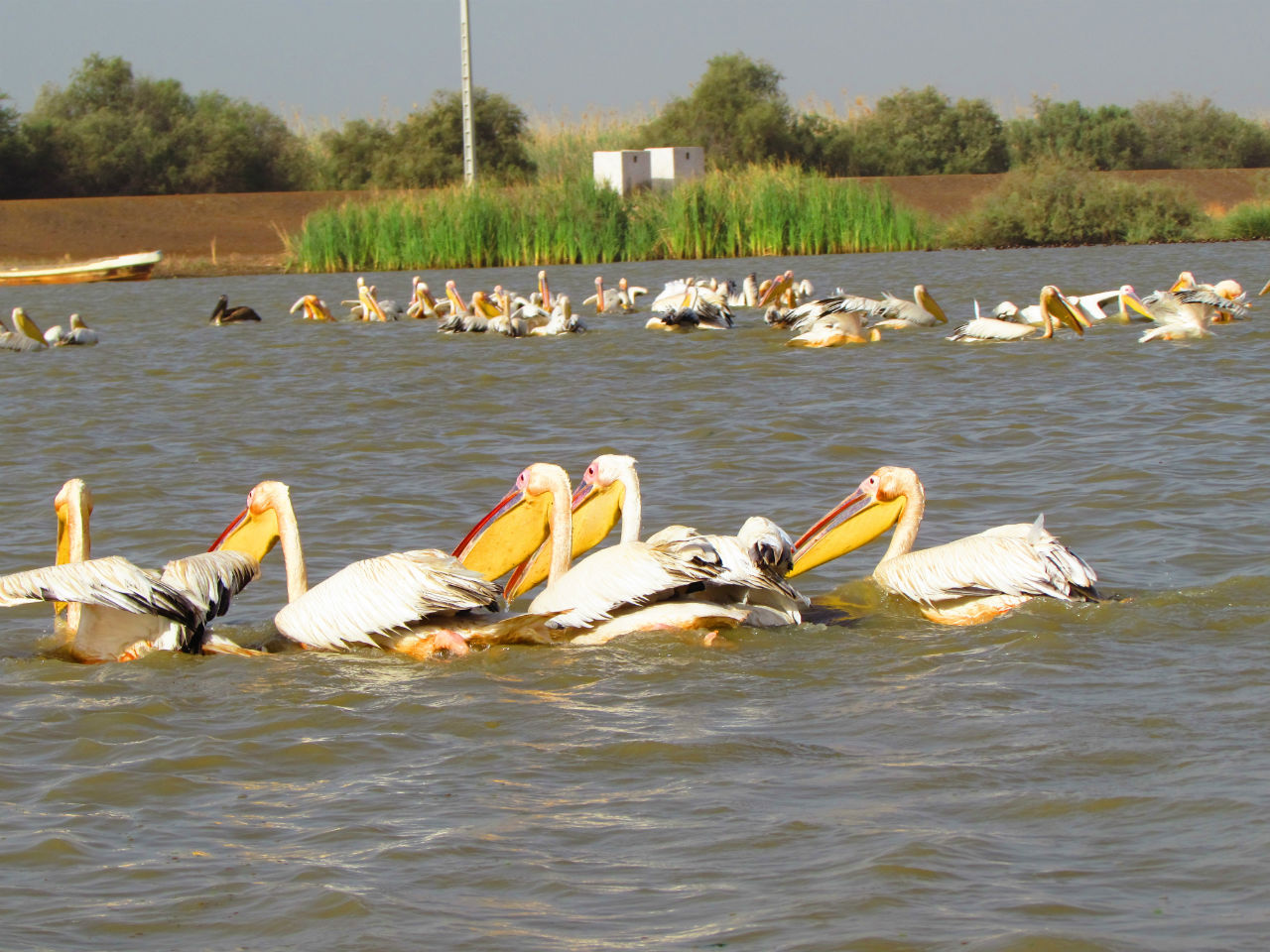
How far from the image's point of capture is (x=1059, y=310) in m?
11.8

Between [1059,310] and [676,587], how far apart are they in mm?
8497

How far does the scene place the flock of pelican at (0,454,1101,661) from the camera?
13.3 feet

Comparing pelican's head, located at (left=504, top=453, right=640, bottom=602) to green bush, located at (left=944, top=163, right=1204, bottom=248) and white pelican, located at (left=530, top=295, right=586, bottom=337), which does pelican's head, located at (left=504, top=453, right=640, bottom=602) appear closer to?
white pelican, located at (left=530, top=295, right=586, bottom=337)

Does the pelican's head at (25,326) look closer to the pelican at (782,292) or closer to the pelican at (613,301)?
the pelican at (613,301)

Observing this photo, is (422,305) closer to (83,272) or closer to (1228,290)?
(1228,290)

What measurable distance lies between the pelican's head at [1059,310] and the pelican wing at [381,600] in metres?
8.26

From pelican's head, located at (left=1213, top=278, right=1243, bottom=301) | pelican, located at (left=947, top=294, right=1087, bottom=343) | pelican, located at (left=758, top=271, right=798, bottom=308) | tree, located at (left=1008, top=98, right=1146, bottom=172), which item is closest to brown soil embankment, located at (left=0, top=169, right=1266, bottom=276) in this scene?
tree, located at (left=1008, top=98, right=1146, bottom=172)

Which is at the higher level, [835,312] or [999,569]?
[835,312]

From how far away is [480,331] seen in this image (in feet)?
47.0

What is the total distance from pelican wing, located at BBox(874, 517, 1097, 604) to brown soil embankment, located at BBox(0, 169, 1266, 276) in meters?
25.0

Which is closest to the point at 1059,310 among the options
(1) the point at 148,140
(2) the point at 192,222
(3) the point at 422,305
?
(3) the point at 422,305

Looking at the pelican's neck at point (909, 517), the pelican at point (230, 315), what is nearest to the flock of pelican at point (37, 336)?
the pelican at point (230, 315)

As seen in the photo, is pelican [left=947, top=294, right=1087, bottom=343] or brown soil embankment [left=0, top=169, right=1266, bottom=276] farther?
brown soil embankment [left=0, top=169, right=1266, bottom=276]

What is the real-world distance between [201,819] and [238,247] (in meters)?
28.8
